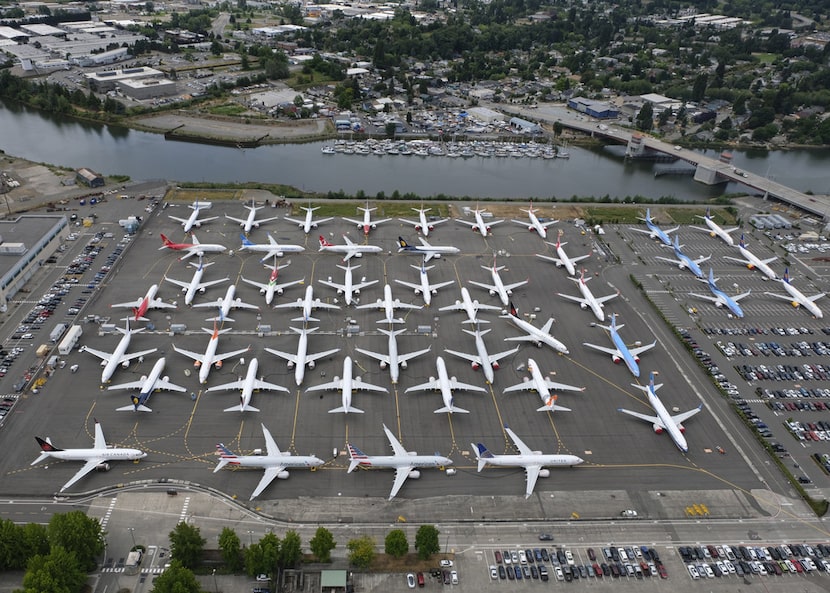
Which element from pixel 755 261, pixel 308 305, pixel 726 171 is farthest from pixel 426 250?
pixel 726 171

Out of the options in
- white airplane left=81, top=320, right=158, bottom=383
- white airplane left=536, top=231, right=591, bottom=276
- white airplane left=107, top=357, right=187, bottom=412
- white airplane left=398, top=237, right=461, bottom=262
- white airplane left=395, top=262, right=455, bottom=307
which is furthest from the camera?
white airplane left=398, top=237, right=461, bottom=262

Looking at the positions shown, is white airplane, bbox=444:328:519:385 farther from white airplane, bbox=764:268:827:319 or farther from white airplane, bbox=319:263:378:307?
white airplane, bbox=764:268:827:319

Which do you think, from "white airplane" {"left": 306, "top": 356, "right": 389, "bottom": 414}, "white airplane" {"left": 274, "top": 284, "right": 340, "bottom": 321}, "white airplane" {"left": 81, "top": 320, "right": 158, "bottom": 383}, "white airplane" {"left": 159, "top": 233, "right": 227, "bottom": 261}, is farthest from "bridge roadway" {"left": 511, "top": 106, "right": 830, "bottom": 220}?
"white airplane" {"left": 81, "top": 320, "right": 158, "bottom": 383}

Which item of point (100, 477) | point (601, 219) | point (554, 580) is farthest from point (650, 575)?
point (601, 219)

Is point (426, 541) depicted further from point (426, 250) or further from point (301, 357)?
point (426, 250)

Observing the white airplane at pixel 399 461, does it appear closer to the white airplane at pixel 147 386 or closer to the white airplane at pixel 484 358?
the white airplane at pixel 484 358

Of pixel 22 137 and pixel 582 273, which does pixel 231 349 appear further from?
pixel 22 137
